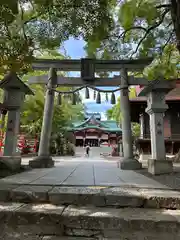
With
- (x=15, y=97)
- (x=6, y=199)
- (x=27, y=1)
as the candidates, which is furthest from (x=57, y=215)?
(x=15, y=97)

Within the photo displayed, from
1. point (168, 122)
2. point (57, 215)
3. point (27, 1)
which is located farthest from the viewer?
point (168, 122)

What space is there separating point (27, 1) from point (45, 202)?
12.8 feet

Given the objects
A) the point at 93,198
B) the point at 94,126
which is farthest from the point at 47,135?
the point at 94,126

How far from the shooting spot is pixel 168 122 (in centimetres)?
1523

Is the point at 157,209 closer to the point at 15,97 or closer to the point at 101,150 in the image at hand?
the point at 15,97

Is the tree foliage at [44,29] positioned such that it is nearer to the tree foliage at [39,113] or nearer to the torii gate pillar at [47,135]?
the torii gate pillar at [47,135]

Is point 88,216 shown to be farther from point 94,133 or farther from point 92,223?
point 94,133

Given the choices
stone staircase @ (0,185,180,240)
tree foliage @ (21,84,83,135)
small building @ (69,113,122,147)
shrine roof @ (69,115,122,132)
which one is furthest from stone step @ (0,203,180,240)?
shrine roof @ (69,115,122,132)

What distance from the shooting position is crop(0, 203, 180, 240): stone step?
8.09 feet

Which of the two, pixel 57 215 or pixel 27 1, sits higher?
pixel 27 1

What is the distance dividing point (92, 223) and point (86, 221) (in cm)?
8

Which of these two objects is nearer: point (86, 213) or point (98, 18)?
point (86, 213)

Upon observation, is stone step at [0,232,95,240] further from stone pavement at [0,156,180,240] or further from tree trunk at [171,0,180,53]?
tree trunk at [171,0,180,53]

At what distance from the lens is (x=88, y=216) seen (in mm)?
2615
